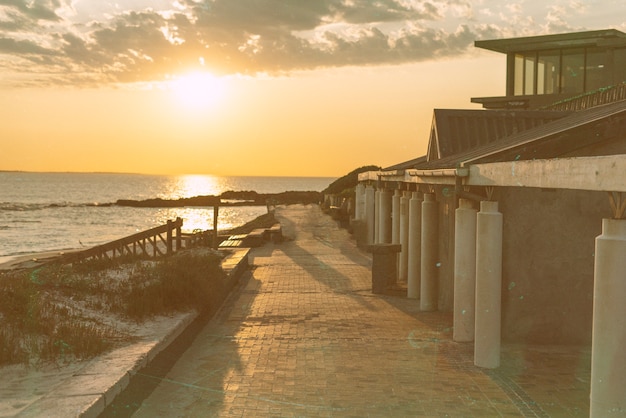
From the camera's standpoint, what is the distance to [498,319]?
942 centimetres

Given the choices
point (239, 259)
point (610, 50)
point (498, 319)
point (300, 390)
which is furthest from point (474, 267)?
point (610, 50)

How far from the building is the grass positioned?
4607mm

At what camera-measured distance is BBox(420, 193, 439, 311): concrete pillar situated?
45.2 ft

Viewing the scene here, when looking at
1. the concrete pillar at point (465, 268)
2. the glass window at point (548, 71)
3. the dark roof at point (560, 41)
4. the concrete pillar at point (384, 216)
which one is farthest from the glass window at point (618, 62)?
Result: the concrete pillar at point (465, 268)

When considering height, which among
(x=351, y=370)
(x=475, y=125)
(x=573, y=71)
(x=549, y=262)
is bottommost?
(x=351, y=370)

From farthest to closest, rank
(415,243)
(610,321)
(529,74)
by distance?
(529,74)
(415,243)
(610,321)

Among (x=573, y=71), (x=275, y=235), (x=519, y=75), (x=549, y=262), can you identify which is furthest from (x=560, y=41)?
(x=549, y=262)

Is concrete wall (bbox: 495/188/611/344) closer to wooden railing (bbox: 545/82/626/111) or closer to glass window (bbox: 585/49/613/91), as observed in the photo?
wooden railing (bbox: 545/82/626/111)

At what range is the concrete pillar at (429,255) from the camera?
45.2ft

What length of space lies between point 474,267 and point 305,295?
234 inches

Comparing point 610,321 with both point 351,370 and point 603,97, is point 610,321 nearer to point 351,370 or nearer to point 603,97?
point 351,370

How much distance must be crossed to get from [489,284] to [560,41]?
2454 centimetres

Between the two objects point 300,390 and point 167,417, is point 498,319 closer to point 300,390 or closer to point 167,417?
point 300,390

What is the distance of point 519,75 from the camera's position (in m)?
33.1
